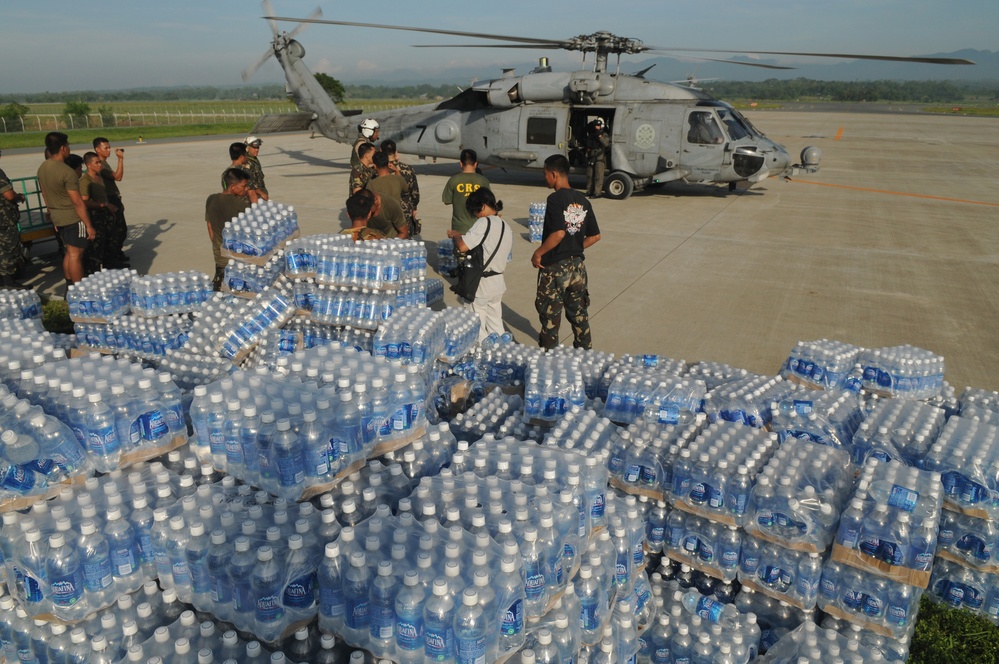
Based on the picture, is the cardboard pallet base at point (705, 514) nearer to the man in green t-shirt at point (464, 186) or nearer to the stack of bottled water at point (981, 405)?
the stack of bottled water at point (981, 405)

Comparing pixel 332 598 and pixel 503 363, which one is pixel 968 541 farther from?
pixel 503 363

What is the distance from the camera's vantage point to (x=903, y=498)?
3777 mm

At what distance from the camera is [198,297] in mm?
7105

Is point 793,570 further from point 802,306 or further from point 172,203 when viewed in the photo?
point 172,203

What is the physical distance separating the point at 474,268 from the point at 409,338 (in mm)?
1614

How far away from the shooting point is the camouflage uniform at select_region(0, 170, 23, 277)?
30.9ft

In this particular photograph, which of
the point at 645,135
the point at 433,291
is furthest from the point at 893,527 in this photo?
the point at 645,135

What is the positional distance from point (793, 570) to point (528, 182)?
1886 cm

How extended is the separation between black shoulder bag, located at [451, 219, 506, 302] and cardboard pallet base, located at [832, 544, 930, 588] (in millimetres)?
4319

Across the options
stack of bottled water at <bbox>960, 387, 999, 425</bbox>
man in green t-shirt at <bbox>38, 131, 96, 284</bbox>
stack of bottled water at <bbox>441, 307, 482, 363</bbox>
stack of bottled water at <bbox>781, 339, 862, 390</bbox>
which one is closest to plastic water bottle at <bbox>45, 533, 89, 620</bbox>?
stack of bottled water at <bbox>441, 307, 482, 363</bbox>

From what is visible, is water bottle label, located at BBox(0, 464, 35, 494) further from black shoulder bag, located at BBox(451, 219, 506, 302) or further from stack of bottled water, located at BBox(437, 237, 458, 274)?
stack of bottled water, located at BBox(437, 237, 458, 274)

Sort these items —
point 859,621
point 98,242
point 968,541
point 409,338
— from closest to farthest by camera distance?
point 859,621, point 968,541, point 409,338, point 98,242

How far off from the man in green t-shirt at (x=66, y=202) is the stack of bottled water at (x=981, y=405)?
34.3ft

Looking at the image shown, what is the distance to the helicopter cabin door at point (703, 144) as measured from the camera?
1645 cm
